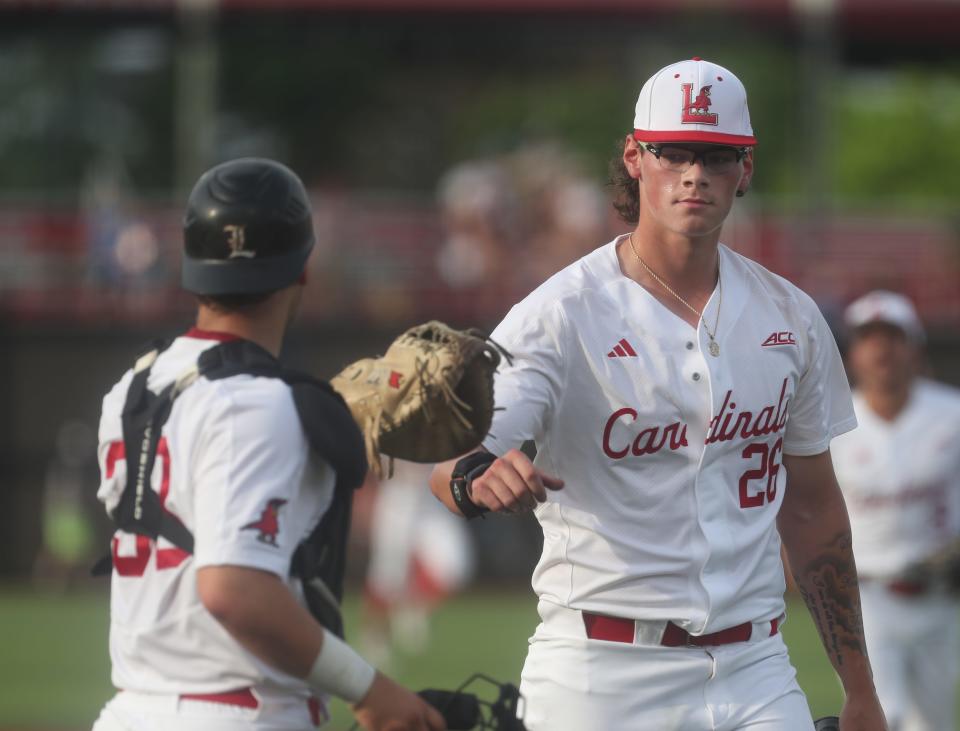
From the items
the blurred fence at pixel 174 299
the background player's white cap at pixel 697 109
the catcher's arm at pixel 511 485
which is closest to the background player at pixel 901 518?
the background player's white cap at pixel 697 109

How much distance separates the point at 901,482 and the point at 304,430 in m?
5.60

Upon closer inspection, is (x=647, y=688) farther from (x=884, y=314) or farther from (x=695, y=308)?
(x=884, y=314)

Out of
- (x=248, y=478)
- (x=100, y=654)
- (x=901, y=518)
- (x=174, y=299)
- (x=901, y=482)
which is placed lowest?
(x=100, y=654)

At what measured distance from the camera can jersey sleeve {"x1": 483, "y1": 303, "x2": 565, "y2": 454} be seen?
4.36 m

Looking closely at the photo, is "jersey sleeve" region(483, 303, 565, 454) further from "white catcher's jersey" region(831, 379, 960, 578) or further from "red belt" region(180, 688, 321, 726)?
"white catcher's jersey" region(831, 379, 960, 578)

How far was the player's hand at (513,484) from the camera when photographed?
402 centimetres

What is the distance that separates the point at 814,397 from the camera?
484cm

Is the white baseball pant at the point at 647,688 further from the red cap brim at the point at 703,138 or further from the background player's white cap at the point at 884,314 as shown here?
the background player's white cap at the point at 884,314

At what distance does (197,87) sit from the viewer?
98.0ft

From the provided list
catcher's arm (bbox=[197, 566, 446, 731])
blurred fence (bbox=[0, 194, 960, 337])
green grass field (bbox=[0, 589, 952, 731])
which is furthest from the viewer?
blurred fence (bbox=[0, 194, 960, 337])

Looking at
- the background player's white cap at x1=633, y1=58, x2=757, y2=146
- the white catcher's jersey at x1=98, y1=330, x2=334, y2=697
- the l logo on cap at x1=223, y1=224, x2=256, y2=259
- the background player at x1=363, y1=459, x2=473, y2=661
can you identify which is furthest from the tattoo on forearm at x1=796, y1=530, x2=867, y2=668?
the background player at x1=363, y1=459, x2=473, y2=661

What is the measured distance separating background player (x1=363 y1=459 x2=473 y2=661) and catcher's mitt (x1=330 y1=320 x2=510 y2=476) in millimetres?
11686

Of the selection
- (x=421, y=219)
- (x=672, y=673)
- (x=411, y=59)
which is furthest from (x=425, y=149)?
(x=672, y=673)

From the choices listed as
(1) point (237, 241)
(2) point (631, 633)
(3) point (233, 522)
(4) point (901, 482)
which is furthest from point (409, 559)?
(3) point (233, 522)
